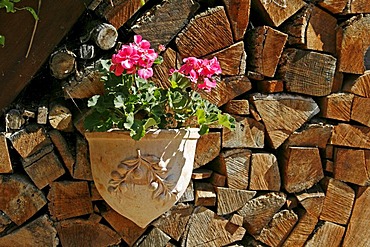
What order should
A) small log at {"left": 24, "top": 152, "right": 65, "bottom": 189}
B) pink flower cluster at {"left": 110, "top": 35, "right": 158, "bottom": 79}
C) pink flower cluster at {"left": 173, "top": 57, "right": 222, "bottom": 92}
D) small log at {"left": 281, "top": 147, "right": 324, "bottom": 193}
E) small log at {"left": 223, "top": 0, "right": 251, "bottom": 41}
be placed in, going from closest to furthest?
pink flower cluster at {"left": 110, "top": 35, "right": 158, "bottom": 79} < pink flower cluster at {"left": 173, "top": 57, "right": 222, "bottom": 92} < small log at {"left": 24, "top": 152, "right": 65, "bottom": 189} < small log at {"left": 223, "top": 0, "right": 251, "bottom": 41} < small log at {"left": 281, "top": 147, "right": 324, "bottom": 193}

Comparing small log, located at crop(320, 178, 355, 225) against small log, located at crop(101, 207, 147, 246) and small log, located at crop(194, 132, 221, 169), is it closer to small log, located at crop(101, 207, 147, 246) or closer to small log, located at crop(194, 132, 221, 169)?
small log, located at crop(194, 132, 221, 169)

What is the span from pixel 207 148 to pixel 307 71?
0.48m

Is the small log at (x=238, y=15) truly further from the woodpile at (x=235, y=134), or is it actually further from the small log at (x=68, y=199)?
the small log at (x=68, y=199)

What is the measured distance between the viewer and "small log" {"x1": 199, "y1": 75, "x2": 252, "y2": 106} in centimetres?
213

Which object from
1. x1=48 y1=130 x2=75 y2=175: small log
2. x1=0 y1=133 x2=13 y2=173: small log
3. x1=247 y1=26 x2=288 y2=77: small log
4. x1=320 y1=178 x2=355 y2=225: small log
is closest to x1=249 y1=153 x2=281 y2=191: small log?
x1=320 y1=178 x2=355 y2=225: small log

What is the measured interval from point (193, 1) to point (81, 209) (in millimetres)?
830

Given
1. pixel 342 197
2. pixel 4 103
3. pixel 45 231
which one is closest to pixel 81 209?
pixel 45 231

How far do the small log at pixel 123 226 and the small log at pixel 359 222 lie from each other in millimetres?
824

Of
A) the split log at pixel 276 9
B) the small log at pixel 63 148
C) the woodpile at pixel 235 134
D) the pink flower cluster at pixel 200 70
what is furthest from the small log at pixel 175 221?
the split log at pixel 276 9

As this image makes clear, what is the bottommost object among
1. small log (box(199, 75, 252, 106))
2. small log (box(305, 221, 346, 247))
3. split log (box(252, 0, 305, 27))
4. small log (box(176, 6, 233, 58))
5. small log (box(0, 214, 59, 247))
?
small log (box(305, 221, 346, 247))

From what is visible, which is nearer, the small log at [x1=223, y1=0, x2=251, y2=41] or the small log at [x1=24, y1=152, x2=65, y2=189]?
the small log at [x1=24, y1=152, x2=65, y2=189]

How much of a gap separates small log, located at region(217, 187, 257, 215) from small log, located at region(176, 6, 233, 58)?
1.68 feet

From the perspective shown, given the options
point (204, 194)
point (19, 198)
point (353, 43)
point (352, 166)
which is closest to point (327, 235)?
point (352, 166)

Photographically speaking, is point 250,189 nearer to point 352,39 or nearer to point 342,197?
point 342,197
